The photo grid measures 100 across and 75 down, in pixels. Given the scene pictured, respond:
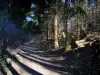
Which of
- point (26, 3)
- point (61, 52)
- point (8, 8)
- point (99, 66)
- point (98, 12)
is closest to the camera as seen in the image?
point (99, 66)

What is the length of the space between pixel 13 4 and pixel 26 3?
705mm

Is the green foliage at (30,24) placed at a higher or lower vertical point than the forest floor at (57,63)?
higher

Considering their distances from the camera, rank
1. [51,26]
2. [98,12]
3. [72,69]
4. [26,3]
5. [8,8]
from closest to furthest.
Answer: [72,69], [8,8], [26,3], [98,12], [51,26]

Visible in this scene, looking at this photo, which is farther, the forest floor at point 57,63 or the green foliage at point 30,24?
the green foliage at point 30,24

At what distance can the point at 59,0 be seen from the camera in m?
12.7

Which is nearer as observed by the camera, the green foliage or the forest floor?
the forest floor

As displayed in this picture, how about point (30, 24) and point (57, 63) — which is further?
point (30, 24)

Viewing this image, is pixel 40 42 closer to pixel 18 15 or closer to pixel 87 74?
pixel 18 15

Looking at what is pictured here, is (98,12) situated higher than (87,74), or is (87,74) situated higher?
(98,12)

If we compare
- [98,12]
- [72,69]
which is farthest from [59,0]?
[72,69]

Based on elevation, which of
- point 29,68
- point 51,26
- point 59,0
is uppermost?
point 59,0

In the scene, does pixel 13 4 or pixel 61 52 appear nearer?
pixel 13 4

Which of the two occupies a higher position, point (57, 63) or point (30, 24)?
point (30, 24)

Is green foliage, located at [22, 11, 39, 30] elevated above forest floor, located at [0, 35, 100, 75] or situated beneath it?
elevated above
